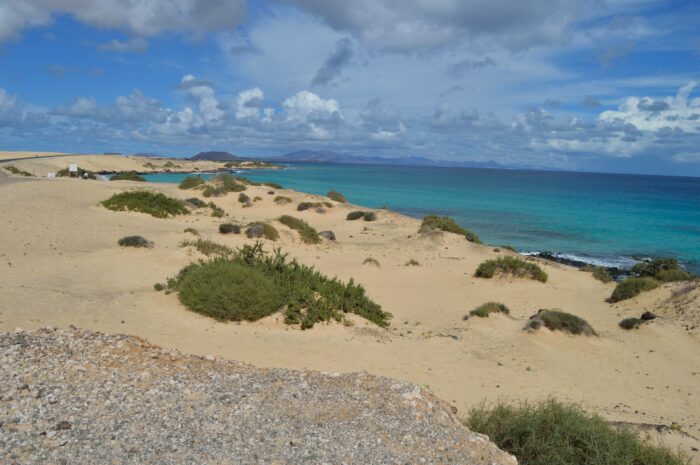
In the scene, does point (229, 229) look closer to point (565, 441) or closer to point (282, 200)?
point (282, 200)

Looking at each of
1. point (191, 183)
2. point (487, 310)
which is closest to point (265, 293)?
point (487, 310)

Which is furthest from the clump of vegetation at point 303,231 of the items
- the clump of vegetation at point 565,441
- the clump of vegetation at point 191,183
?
the clump of vegetation at point 191,183

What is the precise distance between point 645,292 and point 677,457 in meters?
15.7

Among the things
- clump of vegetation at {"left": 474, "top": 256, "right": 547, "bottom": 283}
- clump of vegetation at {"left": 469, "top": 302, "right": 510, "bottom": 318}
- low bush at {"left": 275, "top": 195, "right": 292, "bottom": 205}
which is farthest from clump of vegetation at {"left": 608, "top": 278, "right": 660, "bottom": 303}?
low bush at {"left": 275, "top": 195, "right": 292, "bottom": 205}

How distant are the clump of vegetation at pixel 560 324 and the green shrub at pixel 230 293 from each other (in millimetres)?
7679

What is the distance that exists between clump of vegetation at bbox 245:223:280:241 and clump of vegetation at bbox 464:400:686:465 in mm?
20840

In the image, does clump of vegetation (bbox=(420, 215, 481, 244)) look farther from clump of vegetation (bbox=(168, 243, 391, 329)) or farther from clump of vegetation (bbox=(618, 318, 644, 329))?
clump of vegetation (bbox=(168, 243, 391, 329))

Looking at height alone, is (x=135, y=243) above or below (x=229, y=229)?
above

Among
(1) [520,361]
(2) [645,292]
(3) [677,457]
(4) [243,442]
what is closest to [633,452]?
(3) [677,457]

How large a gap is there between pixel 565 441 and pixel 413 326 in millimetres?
9527

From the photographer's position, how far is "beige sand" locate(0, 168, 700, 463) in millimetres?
11172

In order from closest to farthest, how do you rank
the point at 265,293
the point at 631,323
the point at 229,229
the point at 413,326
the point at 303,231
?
the point at 265,293 → the point at 413,326 → the point at 631,323 → the point at 229,229 → the point at 303,231

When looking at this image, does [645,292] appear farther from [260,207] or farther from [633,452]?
[260,207]

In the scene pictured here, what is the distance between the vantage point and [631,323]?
17.4 metres
